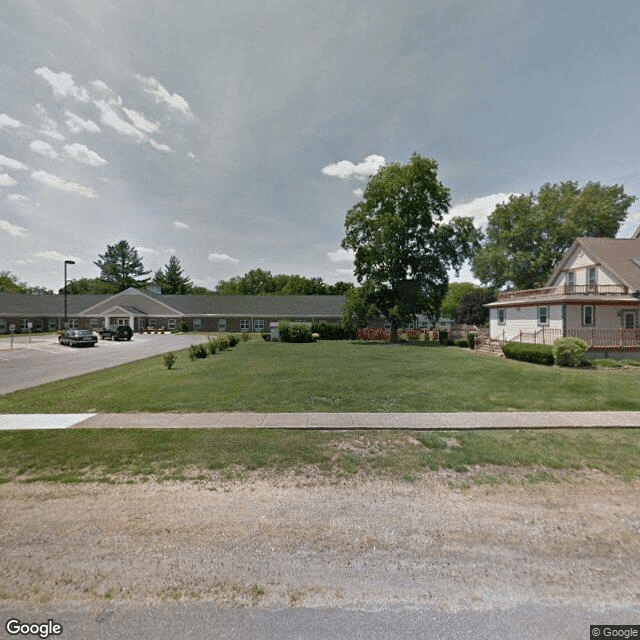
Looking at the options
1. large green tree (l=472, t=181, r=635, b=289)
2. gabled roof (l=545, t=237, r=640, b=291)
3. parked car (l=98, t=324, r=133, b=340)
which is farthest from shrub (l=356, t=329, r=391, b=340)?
parked car (l=98, t=324, r=133, b=340)

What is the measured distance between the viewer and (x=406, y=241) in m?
35.9

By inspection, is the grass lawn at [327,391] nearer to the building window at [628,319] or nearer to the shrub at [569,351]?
the shrub at [569,351]

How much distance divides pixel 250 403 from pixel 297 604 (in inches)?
254

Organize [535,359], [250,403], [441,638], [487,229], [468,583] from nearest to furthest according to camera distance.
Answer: [441,638] < [468,583] < [250,403] < [535,359] < [487,229]

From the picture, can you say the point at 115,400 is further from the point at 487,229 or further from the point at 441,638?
the point at 487,229

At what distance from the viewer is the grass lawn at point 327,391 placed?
8.74m

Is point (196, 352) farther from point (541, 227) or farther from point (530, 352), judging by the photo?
point (541, 227)

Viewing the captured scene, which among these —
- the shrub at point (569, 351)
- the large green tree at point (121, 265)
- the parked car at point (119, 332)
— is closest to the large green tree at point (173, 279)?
the large green tree at point (121, 265)

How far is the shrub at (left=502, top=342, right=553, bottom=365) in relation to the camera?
17312mm

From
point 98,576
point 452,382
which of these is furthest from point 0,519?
point 452,382

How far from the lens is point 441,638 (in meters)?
2.46

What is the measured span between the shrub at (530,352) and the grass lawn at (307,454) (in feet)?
38.1

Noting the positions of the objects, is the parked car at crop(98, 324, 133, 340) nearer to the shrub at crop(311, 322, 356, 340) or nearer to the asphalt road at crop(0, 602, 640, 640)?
the shrub at crop(311, 322, 356, 340)

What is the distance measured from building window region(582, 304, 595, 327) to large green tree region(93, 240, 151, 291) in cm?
10055
